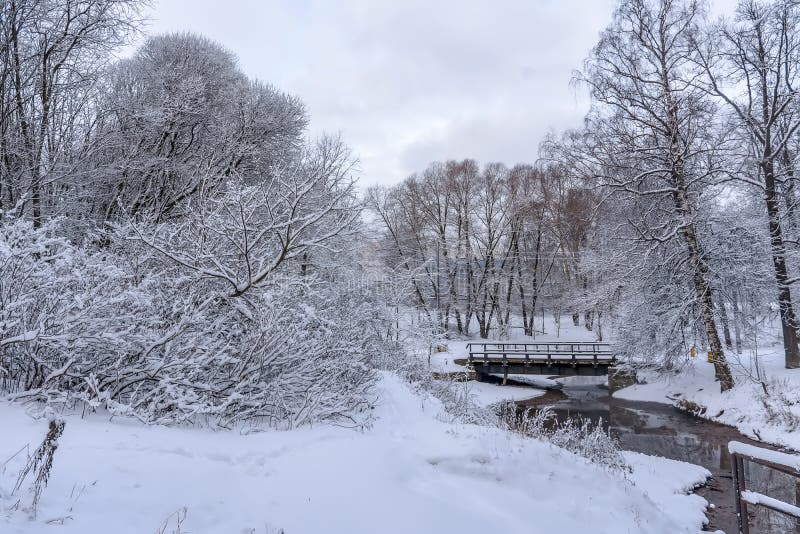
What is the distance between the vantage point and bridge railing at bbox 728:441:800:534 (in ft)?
12.0

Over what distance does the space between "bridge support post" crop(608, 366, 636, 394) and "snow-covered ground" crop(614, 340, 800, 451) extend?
1940 mm

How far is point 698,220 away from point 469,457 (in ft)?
43.5

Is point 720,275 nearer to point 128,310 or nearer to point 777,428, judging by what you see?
point 777,428

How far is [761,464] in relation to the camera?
12.5 ft

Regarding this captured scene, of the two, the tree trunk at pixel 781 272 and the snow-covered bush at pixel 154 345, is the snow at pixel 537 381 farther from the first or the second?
the snow-covered bush at pixel 154 345

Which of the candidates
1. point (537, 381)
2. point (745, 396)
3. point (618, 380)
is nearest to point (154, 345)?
point (745, 396)

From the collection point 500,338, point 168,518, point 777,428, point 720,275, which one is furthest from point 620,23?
point 500,338

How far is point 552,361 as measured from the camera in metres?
21.8

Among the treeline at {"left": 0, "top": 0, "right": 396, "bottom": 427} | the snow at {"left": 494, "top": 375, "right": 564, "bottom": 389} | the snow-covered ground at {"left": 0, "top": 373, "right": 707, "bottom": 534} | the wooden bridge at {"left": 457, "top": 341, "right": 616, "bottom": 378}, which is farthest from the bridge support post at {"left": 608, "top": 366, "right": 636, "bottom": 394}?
the snow-covered ground at {"left": 0, "top": 373, "right": 707, "bottom": 534}

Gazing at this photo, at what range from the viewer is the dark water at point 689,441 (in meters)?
6.98

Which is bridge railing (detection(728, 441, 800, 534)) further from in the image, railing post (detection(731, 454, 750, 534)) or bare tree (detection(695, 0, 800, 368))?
bare tree (detection(695, 0, 800, 368))

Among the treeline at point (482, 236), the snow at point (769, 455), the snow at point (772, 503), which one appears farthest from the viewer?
the treeline at point (482, 236)

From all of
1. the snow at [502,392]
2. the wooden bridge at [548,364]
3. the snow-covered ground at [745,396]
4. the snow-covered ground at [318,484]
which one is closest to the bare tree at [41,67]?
the snow-covered ground at [318,484]

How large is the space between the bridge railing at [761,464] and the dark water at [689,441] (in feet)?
8.41
